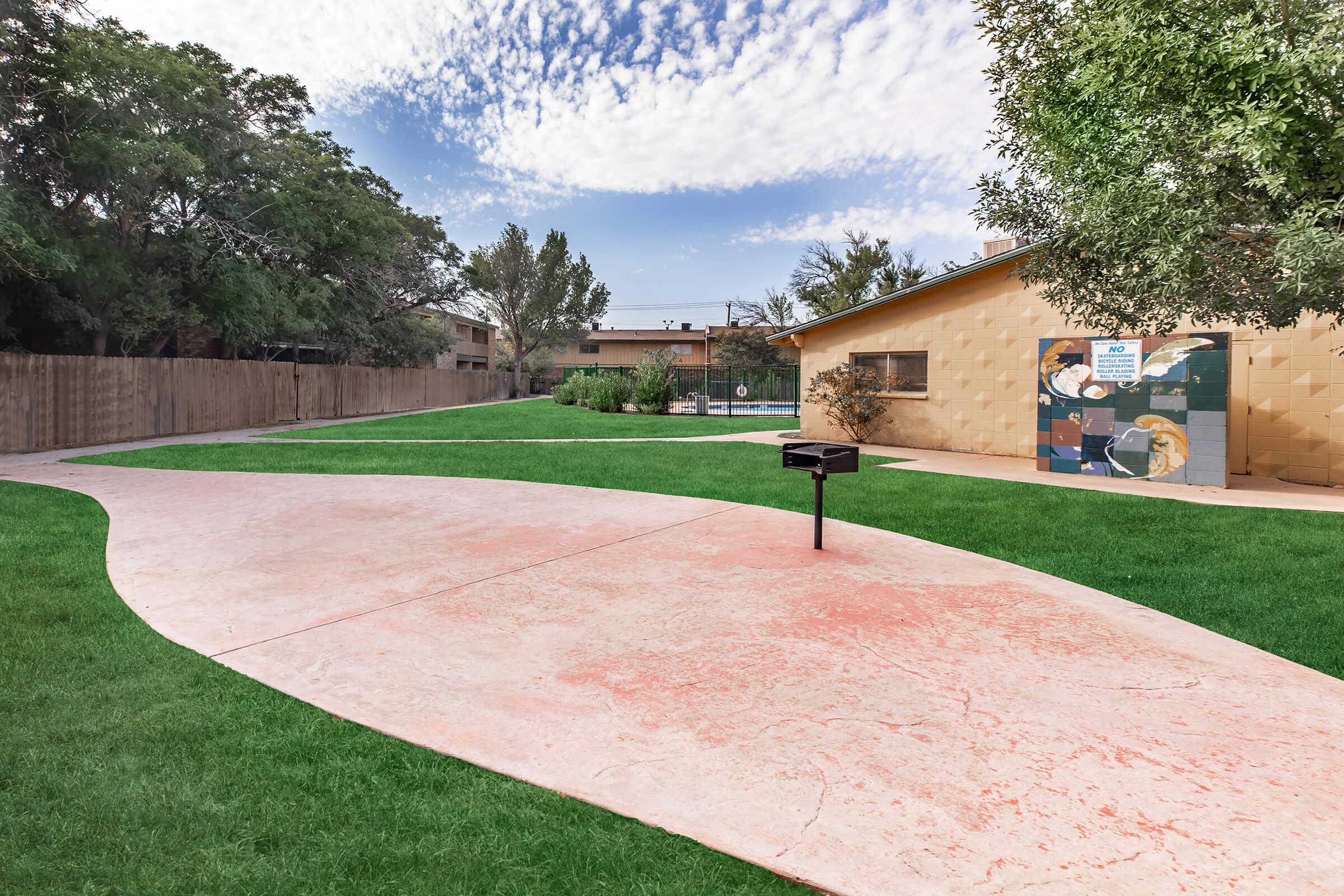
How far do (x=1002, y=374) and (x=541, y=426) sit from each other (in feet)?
43.3

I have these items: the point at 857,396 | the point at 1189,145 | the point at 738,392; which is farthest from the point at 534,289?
the point at 1189,145

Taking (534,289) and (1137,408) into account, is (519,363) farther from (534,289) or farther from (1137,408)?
(1137,408)

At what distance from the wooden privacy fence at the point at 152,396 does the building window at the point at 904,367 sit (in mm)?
17627

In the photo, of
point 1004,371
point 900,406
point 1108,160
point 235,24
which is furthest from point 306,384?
point 1108,160

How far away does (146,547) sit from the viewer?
20.5ft

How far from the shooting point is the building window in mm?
15664

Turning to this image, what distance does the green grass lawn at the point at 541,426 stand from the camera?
19.1 m

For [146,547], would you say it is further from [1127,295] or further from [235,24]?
[235,24]

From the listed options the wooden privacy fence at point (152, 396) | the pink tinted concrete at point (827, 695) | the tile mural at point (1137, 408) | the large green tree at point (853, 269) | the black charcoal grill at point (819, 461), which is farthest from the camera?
the large green tree at point (853, 269)

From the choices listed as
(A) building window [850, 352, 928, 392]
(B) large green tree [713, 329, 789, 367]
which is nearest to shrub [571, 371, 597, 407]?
(A) building window [850, 352, 928, 392]

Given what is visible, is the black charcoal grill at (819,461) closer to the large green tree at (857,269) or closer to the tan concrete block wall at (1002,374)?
the tan concrete block wall at (1002,374)

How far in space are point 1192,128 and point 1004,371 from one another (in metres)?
10.2

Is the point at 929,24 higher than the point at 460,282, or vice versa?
the point at 460,282

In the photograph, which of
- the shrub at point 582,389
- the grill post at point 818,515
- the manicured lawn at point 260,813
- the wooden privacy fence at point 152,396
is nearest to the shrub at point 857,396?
the grill post at point 818,515
